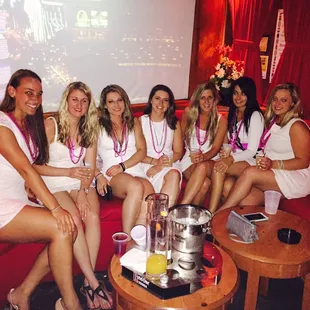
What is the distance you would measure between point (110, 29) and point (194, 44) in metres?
1.26

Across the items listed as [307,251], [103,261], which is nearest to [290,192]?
[307,251]

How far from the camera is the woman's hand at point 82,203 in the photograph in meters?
2.43

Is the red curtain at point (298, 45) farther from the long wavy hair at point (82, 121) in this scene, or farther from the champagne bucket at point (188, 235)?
the champagne bucket at point (188, 235)

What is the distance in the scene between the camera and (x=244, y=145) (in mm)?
3152

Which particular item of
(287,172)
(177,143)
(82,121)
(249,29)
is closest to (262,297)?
(287,172)

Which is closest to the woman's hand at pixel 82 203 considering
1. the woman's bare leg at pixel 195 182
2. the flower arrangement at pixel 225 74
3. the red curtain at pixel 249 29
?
the woman's bare leg at pixel 195 182

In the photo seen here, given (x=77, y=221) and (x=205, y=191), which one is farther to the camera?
(x=205, y=191)

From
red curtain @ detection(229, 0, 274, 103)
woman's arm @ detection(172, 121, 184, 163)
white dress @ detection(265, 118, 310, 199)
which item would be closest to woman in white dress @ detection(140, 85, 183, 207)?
woman's arm @ detection(172, 121, 184, 163)

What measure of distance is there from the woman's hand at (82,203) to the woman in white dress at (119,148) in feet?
0.74

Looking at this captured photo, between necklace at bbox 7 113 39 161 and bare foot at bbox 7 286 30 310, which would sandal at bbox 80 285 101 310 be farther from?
necklace at bbox 7 113 39 161

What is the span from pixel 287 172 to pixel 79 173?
156 centimetres

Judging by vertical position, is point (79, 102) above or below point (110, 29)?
below

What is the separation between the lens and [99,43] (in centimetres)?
416

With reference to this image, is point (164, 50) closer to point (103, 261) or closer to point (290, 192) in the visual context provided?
point (290, 192)
